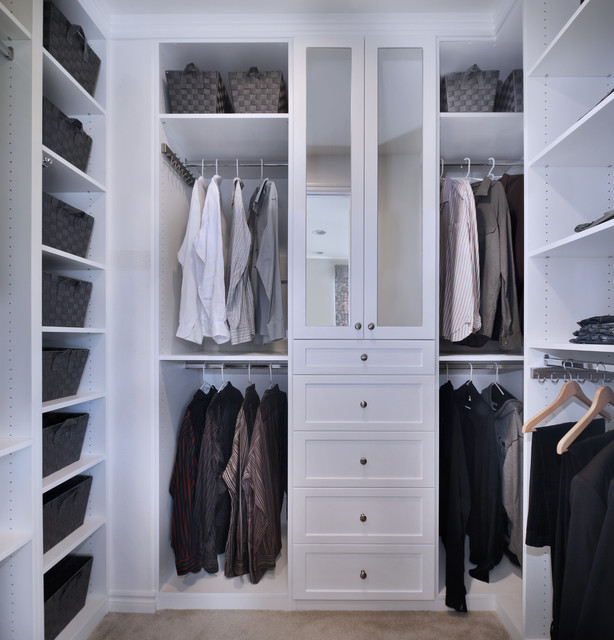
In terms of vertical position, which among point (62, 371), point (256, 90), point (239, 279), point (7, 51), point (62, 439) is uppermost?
point (256, 90)

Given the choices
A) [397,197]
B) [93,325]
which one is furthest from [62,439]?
[397,197]

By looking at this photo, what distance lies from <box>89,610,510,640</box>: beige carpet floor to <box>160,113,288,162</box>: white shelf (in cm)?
212

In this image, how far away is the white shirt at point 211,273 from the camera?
1.78 meters

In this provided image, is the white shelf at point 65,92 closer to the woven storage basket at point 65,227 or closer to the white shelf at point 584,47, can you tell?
the woven storage basket at point 65,227

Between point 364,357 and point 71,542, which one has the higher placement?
point 364,357

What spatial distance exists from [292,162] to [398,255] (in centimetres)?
61

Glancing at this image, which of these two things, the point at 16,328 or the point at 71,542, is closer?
the point at 16,328

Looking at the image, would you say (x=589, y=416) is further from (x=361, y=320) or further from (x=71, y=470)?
(x=71, y=470)

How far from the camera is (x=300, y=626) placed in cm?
167

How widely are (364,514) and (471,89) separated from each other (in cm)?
193

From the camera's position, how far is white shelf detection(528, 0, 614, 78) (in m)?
1.16

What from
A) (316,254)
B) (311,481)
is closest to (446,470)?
(311,481)

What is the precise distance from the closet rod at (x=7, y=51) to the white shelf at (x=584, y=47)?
1.70 m

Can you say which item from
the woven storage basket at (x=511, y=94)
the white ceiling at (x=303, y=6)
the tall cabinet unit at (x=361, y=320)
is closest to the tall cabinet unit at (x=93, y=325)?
the white ceiling at (x=303, y=6)
